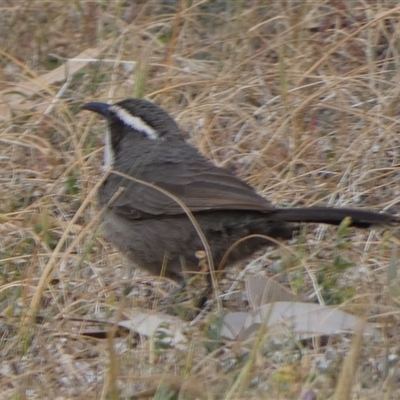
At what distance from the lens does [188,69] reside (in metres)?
8.03

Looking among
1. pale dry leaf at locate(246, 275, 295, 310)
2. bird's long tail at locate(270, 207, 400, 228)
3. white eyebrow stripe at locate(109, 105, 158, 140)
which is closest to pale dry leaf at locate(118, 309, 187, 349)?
pale dry leaf at locate(246, 275, 295, 310)

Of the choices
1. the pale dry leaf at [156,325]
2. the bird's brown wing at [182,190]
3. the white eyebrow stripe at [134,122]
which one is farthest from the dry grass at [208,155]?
the white eyebrow stripe at [134,122]

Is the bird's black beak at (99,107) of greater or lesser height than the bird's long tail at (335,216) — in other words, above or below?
above

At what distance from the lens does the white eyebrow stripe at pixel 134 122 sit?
6340 mm

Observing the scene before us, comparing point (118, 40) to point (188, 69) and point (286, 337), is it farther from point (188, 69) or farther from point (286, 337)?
point (286, 337)

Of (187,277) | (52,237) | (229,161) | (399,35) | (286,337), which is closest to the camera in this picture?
(286,337)

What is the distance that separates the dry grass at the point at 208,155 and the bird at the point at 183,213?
0.18 m

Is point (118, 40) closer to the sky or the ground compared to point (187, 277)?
closer to the sky

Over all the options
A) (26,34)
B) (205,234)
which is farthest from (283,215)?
(26,34)

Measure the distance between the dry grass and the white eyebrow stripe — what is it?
2.17 ft

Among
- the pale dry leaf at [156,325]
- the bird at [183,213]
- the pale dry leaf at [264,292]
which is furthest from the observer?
the bird at [183,213]

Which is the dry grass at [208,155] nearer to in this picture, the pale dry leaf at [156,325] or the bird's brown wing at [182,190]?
the pale dry leaf at [156,325]

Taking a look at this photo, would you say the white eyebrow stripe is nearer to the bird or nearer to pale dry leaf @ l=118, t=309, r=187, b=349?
the bird

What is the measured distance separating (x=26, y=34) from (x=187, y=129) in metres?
2.02
